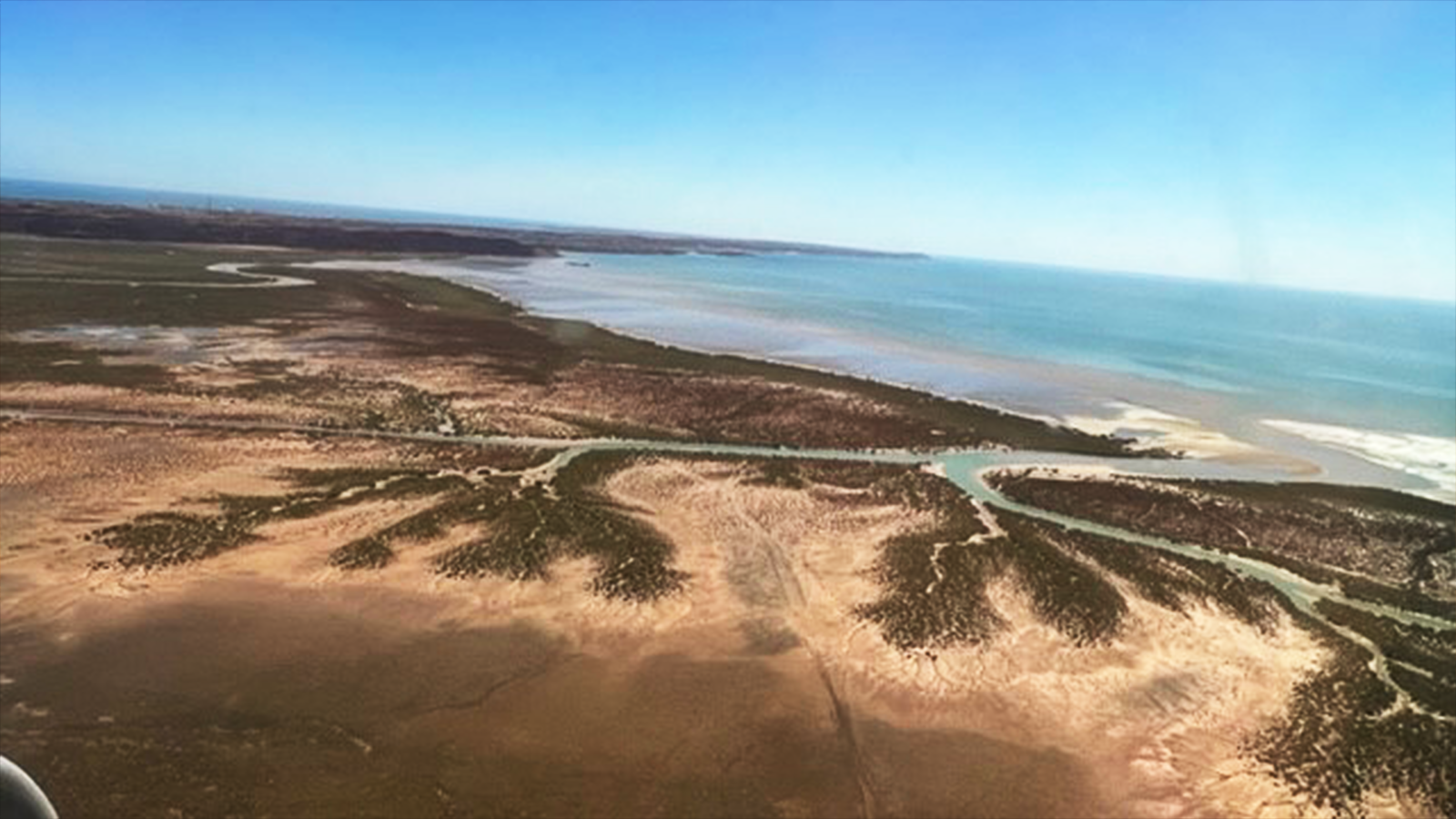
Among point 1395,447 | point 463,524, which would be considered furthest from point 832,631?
point 1395,447

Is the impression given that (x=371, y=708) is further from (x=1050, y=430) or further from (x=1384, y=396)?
(x=1384, y=396)

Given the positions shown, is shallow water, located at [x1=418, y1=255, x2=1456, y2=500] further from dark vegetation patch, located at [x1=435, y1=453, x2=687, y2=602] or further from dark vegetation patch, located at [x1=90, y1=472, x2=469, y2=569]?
dark vegetation patch, located at [x1=90, y1=472, x2=469, y2=569]

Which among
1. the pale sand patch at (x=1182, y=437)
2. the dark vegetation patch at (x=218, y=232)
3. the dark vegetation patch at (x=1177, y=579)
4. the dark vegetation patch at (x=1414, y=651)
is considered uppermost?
the dark vegetation patch at (x=218, y=232)

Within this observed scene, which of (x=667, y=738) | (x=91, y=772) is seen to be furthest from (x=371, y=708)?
(x=667, y=738)

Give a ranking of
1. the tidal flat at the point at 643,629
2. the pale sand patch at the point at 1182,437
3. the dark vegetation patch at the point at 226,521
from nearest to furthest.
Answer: the tidal flat at the point at 643,629 → the dark vegetation patch at the point at 226,521 → the pale sand patch at the point at 1182,437

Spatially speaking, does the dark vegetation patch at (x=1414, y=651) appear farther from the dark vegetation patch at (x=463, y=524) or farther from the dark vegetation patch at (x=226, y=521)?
the dark vegetation patch at (x=226, y=521)

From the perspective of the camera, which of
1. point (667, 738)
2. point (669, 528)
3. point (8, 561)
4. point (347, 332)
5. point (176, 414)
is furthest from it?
point (347, 332)

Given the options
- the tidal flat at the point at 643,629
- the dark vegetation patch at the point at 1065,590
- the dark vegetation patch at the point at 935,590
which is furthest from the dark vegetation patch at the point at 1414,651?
the dark vegetation patch at the point at 935,590
